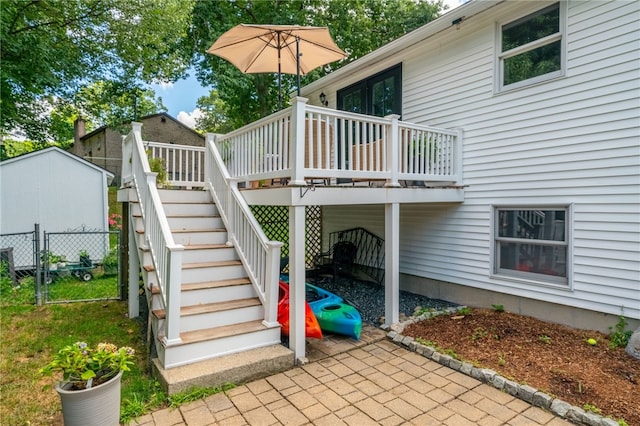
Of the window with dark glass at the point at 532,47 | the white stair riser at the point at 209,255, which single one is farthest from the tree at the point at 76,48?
the window with dark glass at the point at 532,47

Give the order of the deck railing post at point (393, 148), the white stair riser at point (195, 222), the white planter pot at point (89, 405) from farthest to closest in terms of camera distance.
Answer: the white stair riser at point (195, 222) → the deck railing post at point (393, 148) → the white planter pot at point (89, 405)

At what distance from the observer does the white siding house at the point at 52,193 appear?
9.12 meters

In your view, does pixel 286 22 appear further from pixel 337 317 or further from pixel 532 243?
pixel 337 317

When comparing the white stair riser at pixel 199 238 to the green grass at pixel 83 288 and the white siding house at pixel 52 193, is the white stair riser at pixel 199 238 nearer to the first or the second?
the green grass at pixel 83 288

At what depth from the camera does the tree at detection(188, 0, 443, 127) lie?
13.2 m

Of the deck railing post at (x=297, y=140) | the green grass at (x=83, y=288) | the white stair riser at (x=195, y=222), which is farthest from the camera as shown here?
the green grass at (x=83, y=288)

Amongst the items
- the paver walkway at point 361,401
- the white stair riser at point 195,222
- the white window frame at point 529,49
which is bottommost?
the paver walkway at point 361,401

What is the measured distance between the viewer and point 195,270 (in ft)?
14.7

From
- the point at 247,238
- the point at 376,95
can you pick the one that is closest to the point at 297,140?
the point at 247,238

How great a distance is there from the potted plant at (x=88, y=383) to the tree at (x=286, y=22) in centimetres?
1099

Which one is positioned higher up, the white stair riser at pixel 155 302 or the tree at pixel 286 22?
the tree at pixel 286 22

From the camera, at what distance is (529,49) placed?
16.9ft

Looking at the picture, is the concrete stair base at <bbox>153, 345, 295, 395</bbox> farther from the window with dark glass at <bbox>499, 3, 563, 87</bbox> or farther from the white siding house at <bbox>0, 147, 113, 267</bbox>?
the white siding house at <bbox>0, 147, 113, 267</bbox>

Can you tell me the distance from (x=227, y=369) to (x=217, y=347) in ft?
1.06
